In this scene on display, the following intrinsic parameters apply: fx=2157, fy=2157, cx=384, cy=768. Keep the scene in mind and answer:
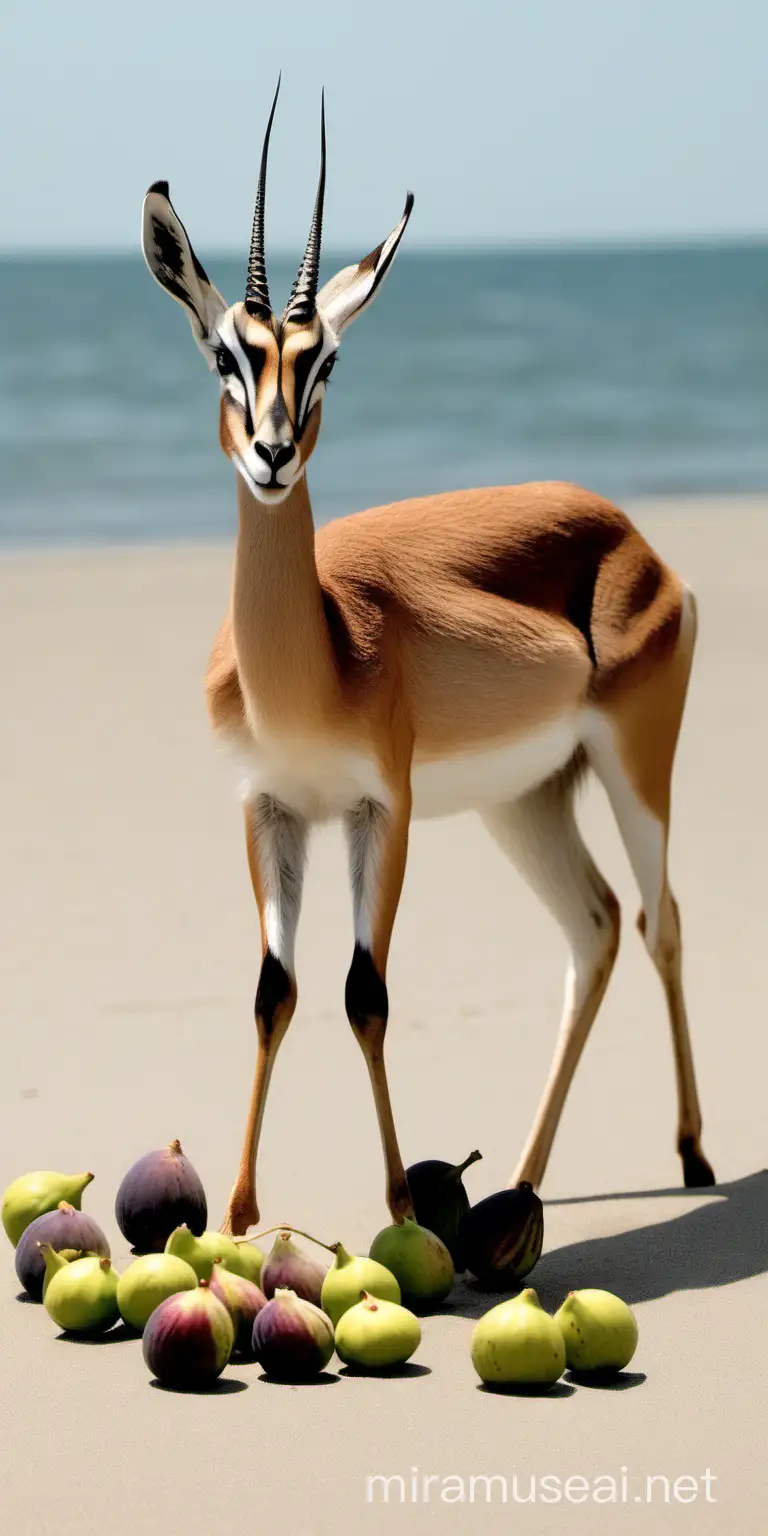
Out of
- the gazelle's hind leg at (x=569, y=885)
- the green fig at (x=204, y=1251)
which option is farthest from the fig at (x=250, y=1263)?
the gazelle's hind leg at (x=569, y=885)

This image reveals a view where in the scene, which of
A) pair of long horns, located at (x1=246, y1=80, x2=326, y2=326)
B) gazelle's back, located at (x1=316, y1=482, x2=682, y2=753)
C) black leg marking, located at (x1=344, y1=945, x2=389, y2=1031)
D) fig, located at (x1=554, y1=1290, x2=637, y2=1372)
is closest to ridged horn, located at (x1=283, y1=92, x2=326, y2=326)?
pair of long horns, located at (x1=246, y1=80, x2=326, y2=326)

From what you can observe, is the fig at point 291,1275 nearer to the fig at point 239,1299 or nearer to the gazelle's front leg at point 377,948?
the fig at point 239,1299

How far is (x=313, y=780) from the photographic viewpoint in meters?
5.62

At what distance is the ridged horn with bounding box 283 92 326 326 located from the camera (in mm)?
5211

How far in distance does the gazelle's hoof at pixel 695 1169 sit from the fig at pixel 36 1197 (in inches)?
76.3

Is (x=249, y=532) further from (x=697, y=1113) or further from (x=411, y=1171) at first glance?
(x=697, y=1113)

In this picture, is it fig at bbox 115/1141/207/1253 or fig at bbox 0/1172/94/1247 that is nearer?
fig at bbox 115/1141/207/1253

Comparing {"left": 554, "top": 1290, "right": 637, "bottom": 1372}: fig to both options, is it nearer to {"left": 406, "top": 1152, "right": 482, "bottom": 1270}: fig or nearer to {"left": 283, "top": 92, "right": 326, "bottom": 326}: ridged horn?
{"left": 406, "top": 1152, "right": 482, "bottom": 1270}: fig

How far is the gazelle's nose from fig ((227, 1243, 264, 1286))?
1.88 meters

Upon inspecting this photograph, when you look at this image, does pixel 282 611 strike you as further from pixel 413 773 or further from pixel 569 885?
pixel 569 885

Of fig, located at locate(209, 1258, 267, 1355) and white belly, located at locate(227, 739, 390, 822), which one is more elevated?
white belly, located at locate(227, 739, 390, 822)

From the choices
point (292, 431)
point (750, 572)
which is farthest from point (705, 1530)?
point (750, 572)

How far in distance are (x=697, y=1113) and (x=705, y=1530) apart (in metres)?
2.54

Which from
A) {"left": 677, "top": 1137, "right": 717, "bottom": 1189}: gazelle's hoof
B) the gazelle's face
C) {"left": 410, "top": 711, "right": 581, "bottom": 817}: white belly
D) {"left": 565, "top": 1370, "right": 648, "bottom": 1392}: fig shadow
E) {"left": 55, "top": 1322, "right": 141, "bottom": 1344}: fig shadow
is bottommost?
{"left": 565, "top": 1370, "right": 648, "bottom": 1392}: fig shadow
